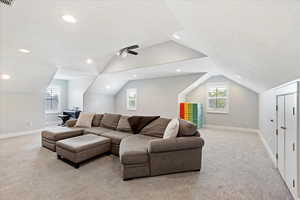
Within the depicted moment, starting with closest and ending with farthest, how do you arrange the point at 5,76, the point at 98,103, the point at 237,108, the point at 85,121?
the point at 5,76 → the point at 85,121 → the point at 237,108 → the point at 98,103

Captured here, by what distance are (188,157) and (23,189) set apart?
2509mm

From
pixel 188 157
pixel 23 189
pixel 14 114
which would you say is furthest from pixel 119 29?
pixel 14 114

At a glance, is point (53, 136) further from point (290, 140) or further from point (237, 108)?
point (237, 108)

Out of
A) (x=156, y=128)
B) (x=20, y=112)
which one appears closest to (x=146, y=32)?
(x=156, y=128)

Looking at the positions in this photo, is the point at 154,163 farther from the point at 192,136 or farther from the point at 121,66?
the point at 121,66

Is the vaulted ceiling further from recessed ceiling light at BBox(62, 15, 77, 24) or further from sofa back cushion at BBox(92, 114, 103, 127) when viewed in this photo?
sofa back cushion at BBox(92, 114, 103, 127)

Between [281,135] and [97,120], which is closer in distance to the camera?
[281,135]

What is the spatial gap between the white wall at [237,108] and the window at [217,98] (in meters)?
0.15

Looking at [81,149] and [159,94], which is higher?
[159,94]

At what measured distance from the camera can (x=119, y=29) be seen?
2.96 m

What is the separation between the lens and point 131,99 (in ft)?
28.0

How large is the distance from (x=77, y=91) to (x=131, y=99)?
2971 mm

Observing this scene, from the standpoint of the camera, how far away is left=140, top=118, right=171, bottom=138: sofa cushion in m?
3.08

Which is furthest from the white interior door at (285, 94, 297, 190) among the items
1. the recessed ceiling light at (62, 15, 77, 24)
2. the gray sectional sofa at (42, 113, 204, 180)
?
the recessed ceiling light at (62, 15, 77, 24)
